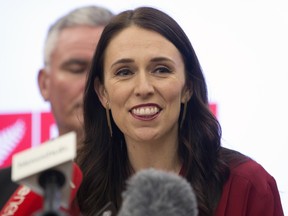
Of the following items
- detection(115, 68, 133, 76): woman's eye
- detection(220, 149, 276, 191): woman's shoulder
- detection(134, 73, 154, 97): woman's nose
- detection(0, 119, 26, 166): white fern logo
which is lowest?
detection(0, 119, 26, 166): white fern logo

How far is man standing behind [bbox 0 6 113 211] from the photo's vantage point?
2676 millimetres

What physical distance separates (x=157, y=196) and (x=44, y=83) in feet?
5.71

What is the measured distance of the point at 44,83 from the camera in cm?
266

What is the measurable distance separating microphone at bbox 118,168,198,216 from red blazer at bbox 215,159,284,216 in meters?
0.67

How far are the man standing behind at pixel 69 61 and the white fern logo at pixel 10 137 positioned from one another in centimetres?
16

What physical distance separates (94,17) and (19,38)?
0.35 metres

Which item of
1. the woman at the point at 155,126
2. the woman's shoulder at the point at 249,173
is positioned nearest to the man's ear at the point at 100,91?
the woman at the point at 155,126

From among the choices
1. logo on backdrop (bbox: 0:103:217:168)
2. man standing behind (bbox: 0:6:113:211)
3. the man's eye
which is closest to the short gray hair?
man standing behind (bbox: 0:6:113:211)

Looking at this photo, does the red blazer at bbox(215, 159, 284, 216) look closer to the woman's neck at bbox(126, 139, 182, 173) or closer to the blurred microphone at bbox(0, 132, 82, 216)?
the woman's neck at bbox(126, 139, 182, 173)

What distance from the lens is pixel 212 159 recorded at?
1.82 metres

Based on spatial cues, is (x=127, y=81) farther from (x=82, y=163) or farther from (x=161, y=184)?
(x=161, y=184)

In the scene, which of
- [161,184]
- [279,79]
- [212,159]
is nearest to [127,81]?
[212,159]

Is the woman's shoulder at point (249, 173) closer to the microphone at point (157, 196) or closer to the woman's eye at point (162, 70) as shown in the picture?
the woman's eye at point (162, 70)

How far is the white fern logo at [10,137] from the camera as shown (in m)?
2.61
